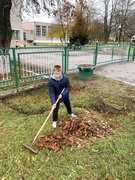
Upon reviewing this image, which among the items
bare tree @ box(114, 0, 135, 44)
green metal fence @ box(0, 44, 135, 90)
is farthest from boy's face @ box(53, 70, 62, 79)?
bare tree @ box(114, 0, 135, 44)

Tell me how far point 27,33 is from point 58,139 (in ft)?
186

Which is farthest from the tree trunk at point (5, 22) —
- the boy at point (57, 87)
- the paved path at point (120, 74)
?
the boy at point (57, 87)

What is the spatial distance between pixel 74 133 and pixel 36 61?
3097mm

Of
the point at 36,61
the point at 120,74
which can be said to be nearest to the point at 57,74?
the point at 36,61

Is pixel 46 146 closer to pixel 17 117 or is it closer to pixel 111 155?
pixel 111 155

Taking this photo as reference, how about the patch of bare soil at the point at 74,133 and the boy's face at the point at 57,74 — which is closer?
the patch of bare soil at the point at 74,133

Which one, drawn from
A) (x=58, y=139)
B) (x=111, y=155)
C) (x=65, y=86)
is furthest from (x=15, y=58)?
(x=111, y=155)

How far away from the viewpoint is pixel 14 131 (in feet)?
8.98

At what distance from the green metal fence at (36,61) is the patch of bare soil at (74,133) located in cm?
233

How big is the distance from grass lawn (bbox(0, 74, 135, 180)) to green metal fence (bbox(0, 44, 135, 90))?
96 centimetres

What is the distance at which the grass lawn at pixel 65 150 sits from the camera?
1.91 m

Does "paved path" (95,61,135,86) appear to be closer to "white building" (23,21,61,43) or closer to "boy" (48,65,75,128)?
"boy" (48,65,75,128)

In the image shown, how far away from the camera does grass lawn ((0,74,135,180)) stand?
1.91 m

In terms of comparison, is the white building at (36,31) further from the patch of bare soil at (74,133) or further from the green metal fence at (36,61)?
the patch of bare soil at (74,133)
